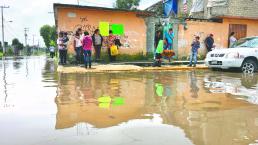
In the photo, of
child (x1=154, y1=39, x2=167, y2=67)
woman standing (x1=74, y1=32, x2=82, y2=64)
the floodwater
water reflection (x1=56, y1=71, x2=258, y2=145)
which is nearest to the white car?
child (x1=154, y1=39, x2=167, y2=67)

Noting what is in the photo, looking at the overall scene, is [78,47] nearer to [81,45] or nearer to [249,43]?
[81,45]

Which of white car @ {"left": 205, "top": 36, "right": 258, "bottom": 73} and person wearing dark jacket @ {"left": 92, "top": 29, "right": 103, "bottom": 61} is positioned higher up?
person wearing dark jacket @ {"left": 92, "top": 29, "right": 103, "bottom": 61}

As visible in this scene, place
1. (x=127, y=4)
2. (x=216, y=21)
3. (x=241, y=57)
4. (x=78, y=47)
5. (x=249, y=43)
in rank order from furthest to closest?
(x=127, y=4) < (x=216, y=21) < (x=78, y=47) < (x=249, y=43) < (x=241, y=57)

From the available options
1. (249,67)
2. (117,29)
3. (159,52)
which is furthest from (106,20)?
(249,67)

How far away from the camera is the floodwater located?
4242 millimetres

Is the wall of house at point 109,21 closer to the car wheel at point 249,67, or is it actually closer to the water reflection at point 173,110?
the car wheel at point 249,67

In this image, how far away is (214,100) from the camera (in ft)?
22.6

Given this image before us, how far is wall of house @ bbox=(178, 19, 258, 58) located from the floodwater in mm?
13998

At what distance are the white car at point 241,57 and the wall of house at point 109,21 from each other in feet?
23.5

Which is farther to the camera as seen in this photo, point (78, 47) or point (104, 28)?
point (104, 28)

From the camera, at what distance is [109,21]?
19609 millimetres

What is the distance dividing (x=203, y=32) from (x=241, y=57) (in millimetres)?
9367

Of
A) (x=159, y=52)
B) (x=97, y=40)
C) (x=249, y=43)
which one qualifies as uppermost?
(x=97, y=40)

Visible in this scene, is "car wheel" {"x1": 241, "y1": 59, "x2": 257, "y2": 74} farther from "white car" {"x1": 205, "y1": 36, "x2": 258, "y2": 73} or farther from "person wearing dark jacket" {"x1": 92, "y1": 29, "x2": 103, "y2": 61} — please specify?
"person wearing dark jacket" {"x1": 92, "y1": 29, "x2": 103, "y2": 61}
